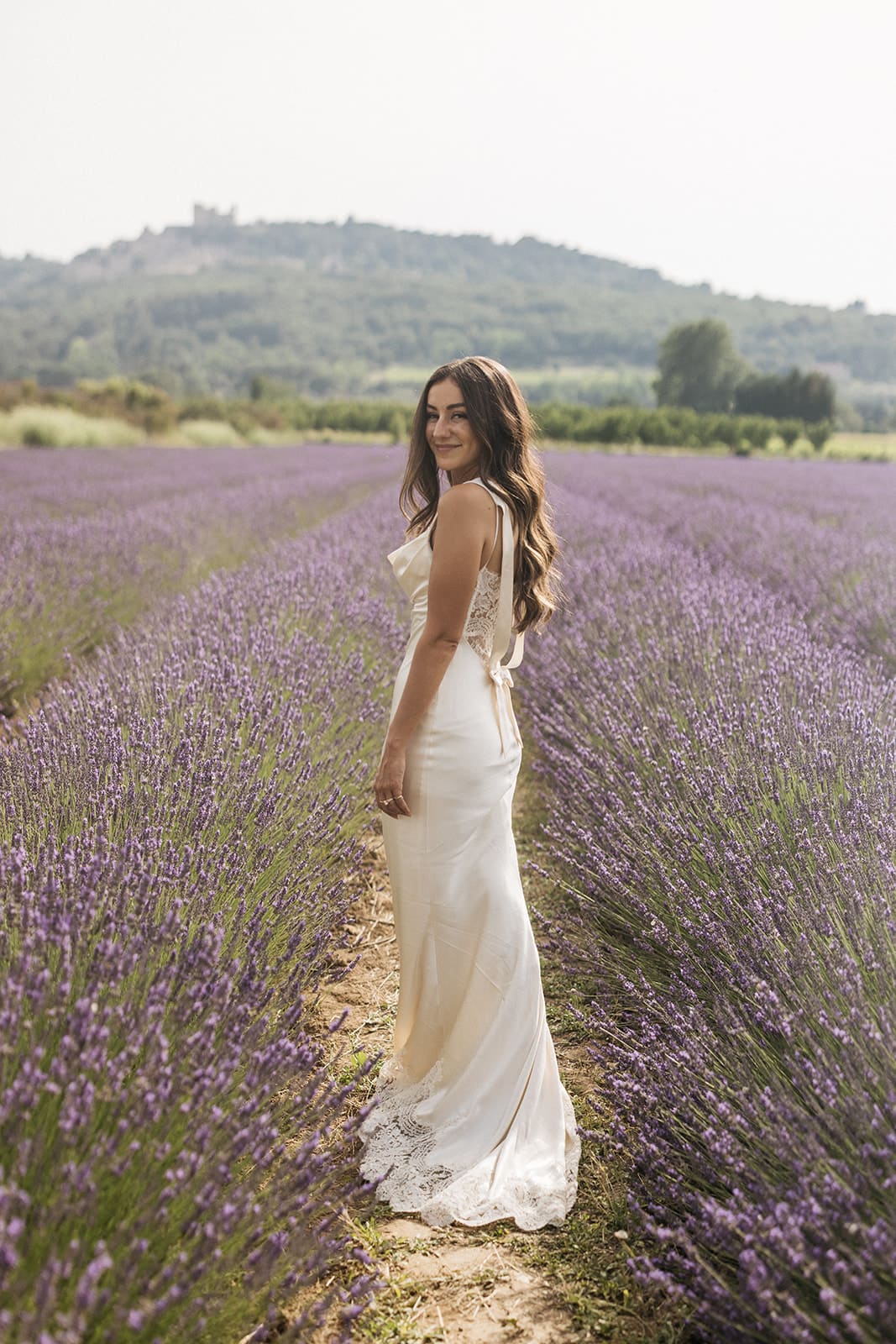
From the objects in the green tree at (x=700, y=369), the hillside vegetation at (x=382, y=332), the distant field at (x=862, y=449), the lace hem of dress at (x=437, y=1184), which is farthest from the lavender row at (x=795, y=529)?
the hillside vegetation at (x=382, y=332)

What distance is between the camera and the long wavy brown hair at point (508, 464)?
169cm

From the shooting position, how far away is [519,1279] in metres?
1.49

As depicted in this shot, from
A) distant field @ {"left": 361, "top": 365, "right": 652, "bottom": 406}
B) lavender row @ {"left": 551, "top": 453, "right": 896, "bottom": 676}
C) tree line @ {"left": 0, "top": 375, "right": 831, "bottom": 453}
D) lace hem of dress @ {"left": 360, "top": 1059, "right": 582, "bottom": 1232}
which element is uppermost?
distant field @ {"left": 361, "top": 365, "right": 652, "bottom": 406}

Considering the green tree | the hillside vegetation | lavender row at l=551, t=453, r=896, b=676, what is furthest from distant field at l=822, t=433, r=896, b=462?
the hillside vegetation

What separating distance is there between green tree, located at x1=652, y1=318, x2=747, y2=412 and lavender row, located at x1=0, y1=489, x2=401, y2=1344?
4400 centimetres

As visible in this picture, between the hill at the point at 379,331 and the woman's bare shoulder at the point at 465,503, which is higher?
the hill at the point at 379,331

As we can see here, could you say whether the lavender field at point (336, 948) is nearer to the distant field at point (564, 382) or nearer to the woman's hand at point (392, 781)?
the woman's hand at point (392, 781)

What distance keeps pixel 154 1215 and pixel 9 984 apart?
0.94 ft

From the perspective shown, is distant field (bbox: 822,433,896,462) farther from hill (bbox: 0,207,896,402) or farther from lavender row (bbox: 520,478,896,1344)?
hill (bbox: 0,207,896,402)

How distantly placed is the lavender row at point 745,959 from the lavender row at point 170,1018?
1.56 ft

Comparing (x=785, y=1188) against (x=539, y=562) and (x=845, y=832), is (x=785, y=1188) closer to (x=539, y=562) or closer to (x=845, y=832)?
(x=845, y=832)

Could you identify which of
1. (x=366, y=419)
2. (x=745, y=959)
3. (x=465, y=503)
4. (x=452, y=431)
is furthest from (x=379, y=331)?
(x=745, y=959)

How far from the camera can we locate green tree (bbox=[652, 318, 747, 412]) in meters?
45.7

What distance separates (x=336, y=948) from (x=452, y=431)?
1219mm
